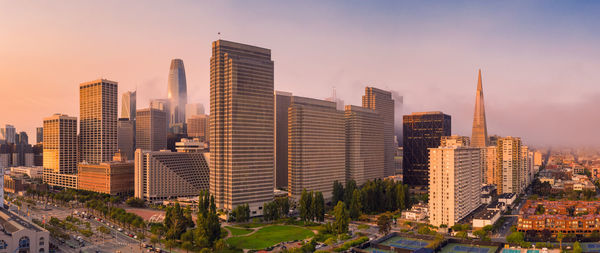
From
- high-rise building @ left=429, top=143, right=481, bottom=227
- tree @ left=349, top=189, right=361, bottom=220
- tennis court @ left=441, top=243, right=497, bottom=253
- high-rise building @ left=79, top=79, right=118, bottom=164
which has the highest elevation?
high-rise building @ left=79, top=79, right=118, bottom=164

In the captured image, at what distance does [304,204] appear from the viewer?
11269 cm

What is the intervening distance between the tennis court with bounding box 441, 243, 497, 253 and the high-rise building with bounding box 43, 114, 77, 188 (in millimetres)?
161638

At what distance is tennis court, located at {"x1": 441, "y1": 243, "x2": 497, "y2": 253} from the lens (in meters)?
86.6

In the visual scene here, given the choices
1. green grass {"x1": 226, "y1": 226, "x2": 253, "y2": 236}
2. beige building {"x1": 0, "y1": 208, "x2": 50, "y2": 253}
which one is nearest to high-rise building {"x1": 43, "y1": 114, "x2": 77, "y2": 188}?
green grass {"x1": 226, "y1": 226, "x2": 253, "y2": 236}

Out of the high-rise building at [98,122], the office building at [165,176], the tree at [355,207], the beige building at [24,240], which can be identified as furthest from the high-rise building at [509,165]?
the high-rise building at [98,122]

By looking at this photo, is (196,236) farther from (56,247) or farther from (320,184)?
(320,184)

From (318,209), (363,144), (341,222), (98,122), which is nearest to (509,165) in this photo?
(363,144)

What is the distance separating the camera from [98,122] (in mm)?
191125

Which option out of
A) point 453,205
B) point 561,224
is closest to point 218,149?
point 453,205

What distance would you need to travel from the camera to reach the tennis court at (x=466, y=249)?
284ft

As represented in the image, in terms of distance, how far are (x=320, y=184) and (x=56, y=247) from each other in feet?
275

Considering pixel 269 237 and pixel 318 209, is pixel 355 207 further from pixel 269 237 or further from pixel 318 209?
pixel 269 237

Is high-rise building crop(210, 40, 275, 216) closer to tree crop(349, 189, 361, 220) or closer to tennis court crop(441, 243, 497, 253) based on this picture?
tree crop(349, 189, 361, 220)

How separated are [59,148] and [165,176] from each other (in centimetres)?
6985
